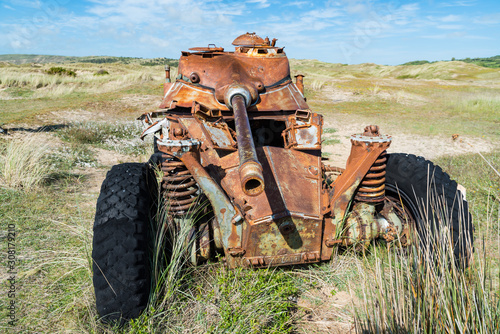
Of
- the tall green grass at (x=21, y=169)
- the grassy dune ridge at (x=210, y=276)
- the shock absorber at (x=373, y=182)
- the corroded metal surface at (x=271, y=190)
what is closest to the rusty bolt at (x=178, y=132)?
the corroded metal surface at (x=271, y=190)

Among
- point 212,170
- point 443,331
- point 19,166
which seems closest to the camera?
point 443,331

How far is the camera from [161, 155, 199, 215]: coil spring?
9.80 ft

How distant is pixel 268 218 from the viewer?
279cm

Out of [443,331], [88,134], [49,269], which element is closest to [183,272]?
[49,269]

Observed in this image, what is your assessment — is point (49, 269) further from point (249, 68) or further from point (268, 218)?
point (249, 68)

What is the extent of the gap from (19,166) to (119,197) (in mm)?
3601

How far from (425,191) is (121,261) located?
285 cm

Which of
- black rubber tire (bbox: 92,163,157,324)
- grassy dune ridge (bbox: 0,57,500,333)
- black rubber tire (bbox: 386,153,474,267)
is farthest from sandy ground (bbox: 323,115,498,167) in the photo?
black rubber tire (bbox: 92,163,157,324)

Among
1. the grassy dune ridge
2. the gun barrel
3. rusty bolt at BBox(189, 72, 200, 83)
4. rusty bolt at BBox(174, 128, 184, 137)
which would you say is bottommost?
the grassy dune ridge

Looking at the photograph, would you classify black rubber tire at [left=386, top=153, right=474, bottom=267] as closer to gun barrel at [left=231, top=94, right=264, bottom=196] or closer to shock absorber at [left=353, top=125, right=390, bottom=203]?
shock absorber at [left=353, top=125, right=390, bottom=203]

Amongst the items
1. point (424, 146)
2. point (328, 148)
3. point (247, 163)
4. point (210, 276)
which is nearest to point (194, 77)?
point (210, 276)

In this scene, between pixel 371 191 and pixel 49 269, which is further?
pixel 49 269

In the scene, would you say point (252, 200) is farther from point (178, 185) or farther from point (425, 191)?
point (425, 191)

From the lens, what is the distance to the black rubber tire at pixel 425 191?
322cm
